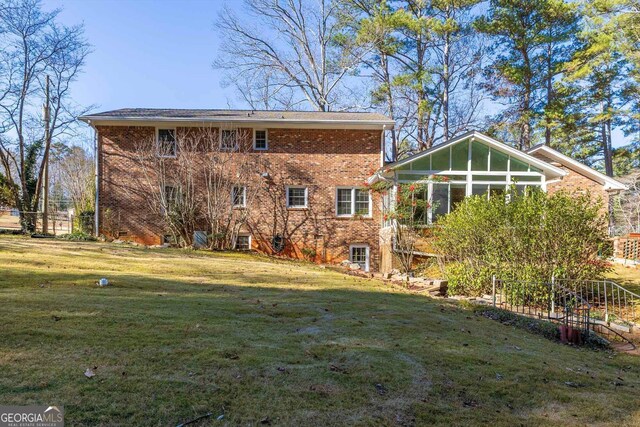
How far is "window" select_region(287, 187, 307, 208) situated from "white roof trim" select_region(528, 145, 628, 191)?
10.5m

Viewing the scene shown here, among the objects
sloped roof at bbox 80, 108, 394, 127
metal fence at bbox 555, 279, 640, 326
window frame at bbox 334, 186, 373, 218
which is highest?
sloped roof at bbox 80, 108, 394, 127

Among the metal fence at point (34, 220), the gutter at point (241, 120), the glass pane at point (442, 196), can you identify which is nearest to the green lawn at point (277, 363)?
the glass pane at point (442, 196)

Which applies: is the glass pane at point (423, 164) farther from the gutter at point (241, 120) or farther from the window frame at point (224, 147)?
the window frame at point (224, 147)

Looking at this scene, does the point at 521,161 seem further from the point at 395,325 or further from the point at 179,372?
the point at 179,372

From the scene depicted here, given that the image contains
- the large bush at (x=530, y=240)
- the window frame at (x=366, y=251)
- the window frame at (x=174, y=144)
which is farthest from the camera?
the window frame at (x=366, y=251)

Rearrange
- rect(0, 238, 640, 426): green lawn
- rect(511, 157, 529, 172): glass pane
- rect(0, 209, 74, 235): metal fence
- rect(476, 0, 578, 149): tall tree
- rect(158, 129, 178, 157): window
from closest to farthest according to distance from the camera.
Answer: rect(0, 238, 640, 426): green lawn → rect(511, 157, 529, 172): glass pane → rect(158, 129, 178, 157): window → rect(0, 209, 74, 235): metal fence → rect(476, 0, 578, 149): tall tree

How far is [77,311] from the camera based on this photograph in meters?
4.52

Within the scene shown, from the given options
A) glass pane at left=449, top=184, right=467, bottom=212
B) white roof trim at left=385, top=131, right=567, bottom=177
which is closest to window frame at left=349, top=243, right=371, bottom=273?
white roof trim at left=385, top=131, right=567, bottom=177

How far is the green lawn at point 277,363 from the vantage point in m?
2.80

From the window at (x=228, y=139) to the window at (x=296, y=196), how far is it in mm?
3027

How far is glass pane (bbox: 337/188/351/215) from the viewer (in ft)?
56.2

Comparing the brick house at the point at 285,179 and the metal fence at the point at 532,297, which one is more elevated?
the brick house at the point at 285,179

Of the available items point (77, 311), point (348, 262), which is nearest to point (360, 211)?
point (348, 262)

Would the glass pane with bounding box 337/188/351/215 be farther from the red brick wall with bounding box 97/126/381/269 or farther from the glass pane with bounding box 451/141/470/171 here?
the glass pane with bounding box 451/141/470/171
